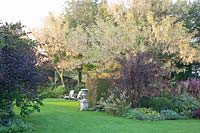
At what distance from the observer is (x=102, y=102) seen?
56.5 feet

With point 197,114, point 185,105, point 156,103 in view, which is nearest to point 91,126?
point 156,103

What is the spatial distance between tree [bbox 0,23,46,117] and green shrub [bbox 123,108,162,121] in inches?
176

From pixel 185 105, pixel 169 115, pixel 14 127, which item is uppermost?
pixel 185 105

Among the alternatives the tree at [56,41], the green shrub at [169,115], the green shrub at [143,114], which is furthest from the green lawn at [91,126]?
the tree at [56,41]

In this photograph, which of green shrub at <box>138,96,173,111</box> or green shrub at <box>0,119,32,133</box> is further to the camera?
green shrub at <box>138,96,173,111</box>

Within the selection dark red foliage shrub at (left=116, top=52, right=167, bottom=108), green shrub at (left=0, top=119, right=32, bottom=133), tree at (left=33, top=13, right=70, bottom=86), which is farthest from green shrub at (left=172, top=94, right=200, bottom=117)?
tree at (left=33, top=13, right=70, bottom=86)

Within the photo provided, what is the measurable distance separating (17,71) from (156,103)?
7.68 m

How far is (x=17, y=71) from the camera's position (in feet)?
36.9

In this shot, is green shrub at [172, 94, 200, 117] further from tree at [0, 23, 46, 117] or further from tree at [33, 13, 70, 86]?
tree at [33, 13, 70, 86]

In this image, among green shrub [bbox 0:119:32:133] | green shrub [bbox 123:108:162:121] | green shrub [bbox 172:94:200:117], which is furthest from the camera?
green shrub [bbox 172:94:200:117]

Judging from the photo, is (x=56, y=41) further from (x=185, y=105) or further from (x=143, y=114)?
(x=143, y=114)

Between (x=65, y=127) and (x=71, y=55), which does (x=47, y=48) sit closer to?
(x=71, y=55)

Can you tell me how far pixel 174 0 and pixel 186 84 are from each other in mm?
13557

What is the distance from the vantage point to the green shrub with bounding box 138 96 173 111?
55.6 feet
